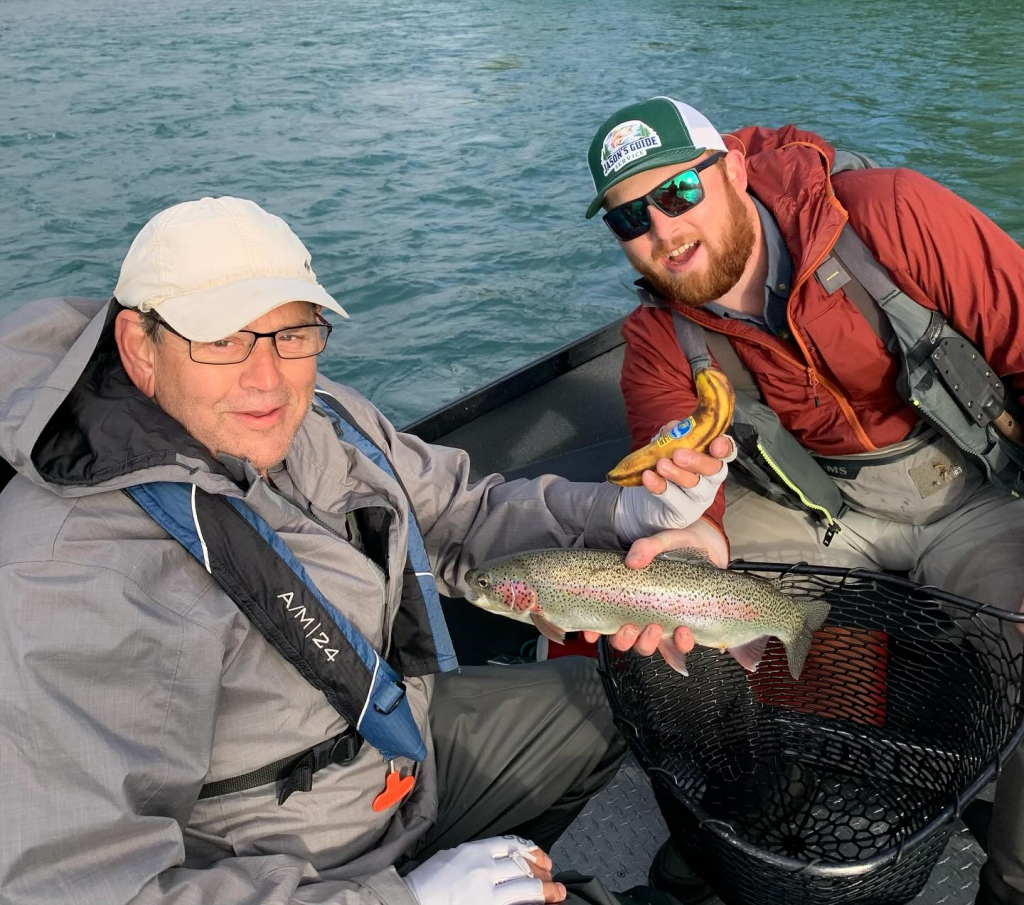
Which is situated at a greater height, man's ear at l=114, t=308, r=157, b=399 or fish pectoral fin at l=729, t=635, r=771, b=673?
man's ear at l=114, t=308, r=157, b=399

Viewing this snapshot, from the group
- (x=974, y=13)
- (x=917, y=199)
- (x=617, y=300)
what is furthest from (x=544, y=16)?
(x=917, y=199)

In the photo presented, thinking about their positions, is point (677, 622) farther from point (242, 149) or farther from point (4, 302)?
point (242, 149)

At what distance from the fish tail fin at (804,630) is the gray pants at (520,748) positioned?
600 millimetres

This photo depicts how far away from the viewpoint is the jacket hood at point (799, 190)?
10.6ft

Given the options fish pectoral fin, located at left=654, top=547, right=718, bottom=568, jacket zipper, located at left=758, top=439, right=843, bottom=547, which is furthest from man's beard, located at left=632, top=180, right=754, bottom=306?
fish pectoral fin, located at left=654, top=547, right=718, bottom=568

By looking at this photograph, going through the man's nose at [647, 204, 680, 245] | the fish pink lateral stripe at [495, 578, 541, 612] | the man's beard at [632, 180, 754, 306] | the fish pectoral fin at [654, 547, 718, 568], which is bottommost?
the fish pink lateral stripe at [495, 578, 541, 612]

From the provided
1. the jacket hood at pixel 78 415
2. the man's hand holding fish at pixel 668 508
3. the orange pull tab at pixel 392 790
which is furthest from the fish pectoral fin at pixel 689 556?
the jacket hood at pixel 78 415

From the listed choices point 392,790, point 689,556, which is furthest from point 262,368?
point 689,556

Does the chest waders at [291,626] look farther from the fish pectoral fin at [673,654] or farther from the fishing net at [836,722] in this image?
the fish pectoral fin at [673,654]

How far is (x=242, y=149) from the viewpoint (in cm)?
1483

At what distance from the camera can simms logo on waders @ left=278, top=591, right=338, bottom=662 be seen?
2.22m

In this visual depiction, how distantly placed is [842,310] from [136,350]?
2.29 m

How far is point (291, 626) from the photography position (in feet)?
7.29

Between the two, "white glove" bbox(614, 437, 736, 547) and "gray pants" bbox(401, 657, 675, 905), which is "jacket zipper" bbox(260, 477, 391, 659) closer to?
"gray pants" bbox(401, 657, 675, 905)
